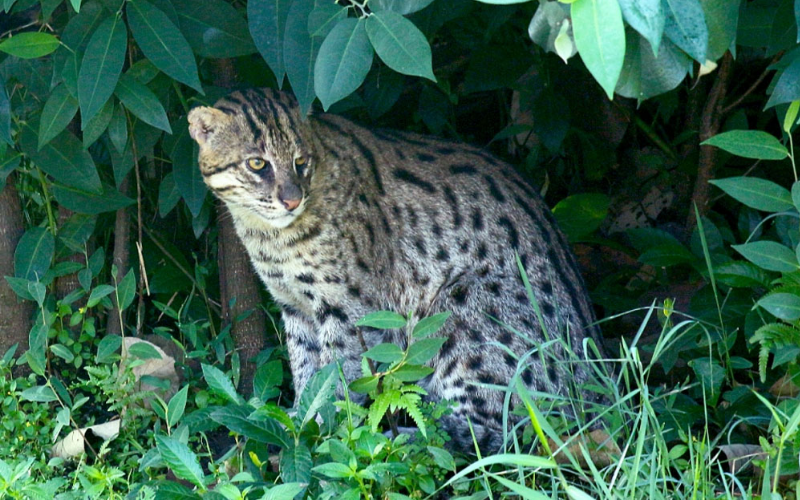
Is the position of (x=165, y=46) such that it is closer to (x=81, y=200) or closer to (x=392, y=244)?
(x=81, y=200)

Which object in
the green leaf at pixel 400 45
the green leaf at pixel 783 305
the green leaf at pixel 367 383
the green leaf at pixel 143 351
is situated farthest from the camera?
the green leaf at pixel 143 351

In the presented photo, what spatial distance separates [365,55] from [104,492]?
1.93 meters

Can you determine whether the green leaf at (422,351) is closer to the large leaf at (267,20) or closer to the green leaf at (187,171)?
the large leaf at (267,20)

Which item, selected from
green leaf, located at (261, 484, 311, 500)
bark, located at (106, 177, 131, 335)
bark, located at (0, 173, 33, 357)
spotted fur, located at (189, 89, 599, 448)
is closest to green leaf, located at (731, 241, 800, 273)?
spotted fur, located at (189, 89, 599, 448)

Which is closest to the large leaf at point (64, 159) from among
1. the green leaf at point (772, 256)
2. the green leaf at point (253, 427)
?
the green leaf at point (253, 427)

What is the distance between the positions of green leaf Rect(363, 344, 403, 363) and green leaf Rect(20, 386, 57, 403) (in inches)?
62.7

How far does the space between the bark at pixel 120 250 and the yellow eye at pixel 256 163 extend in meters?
0.90

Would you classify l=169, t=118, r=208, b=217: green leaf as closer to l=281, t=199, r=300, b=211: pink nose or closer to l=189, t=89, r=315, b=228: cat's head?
l=189, t=89, r=315, b=228: cat's head

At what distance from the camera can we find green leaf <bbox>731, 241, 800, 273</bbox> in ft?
12.4

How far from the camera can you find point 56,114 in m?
4.08

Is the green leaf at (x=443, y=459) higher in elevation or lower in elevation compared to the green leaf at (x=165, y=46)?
lower

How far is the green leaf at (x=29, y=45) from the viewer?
12.7ft

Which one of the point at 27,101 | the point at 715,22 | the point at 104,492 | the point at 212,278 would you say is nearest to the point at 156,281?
the point at 212,278

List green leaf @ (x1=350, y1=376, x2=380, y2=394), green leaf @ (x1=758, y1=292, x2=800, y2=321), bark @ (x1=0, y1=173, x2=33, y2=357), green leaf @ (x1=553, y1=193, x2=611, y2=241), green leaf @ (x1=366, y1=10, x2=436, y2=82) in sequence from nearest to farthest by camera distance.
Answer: green leaf @ (x1=366, y1=10, x2=436, y2=82)
green leaf @ (x1=350, y1=376, x2=380, y2=394)
green leaf @ (x1=758, y1=292, x2=800, y2=321)
bark @ (x1=0, y1=173, x2=33, y2=357)
green leaf @ (x1=553, y1=193, x2=611, y2=241)
